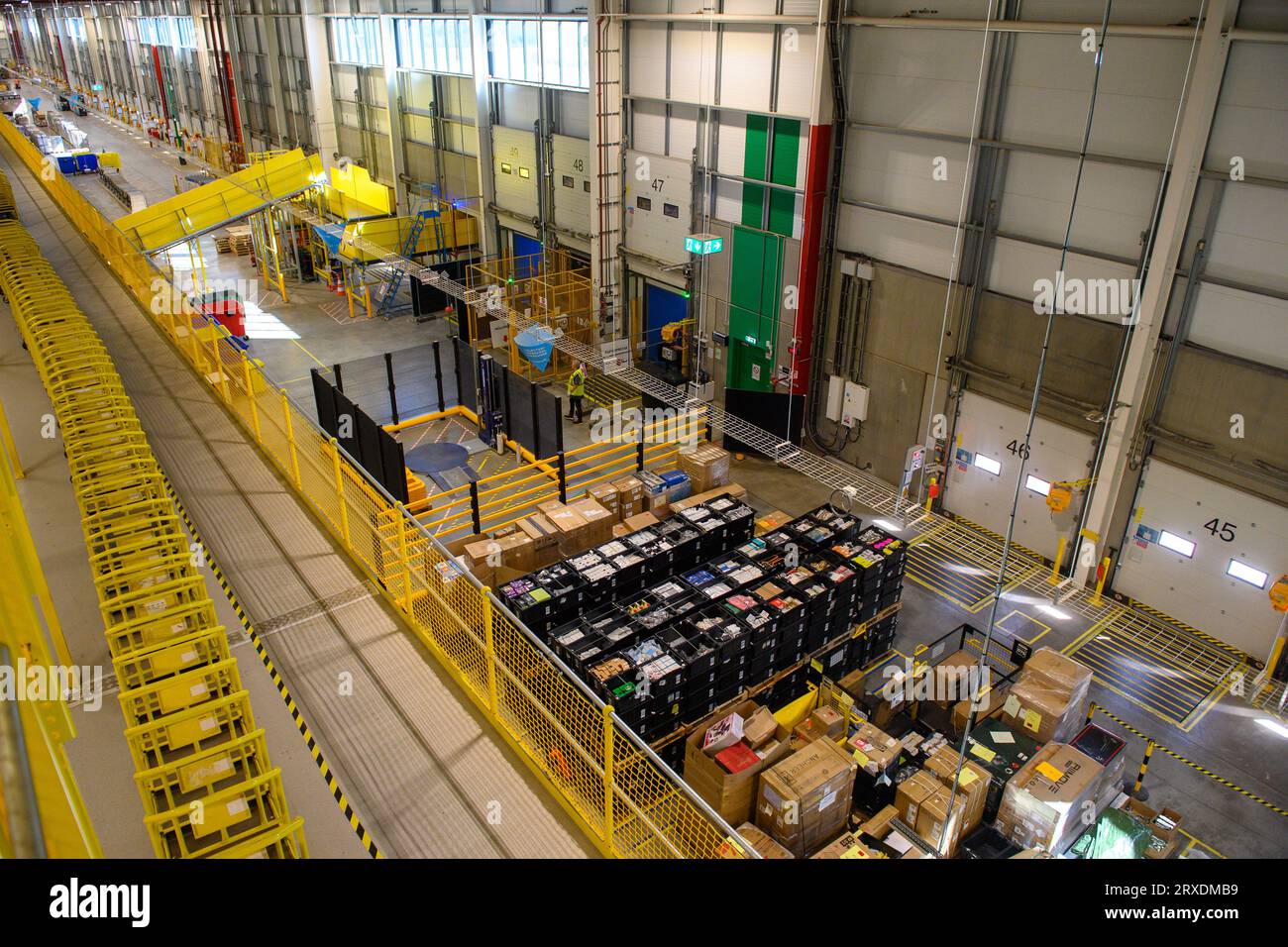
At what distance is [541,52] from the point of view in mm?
19156

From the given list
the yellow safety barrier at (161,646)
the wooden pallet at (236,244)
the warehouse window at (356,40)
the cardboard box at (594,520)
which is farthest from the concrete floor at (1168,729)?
the warehouse window at (356,40)

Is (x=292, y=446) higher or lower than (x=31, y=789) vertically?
lower

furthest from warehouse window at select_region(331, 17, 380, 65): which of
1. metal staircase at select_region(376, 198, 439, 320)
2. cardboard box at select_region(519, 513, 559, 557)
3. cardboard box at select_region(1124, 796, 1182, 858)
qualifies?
cardboard box at select_region(1124, 796, 1182, 858)

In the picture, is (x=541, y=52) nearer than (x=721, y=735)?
No

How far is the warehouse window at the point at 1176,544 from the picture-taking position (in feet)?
36.2

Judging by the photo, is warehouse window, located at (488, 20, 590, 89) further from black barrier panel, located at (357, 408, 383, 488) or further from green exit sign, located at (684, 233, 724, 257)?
black barrier panel, located at (357, 408, 383, 488)

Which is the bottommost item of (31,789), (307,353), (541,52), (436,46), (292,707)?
(307,353)

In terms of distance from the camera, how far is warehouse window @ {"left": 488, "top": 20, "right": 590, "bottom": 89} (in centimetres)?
1816

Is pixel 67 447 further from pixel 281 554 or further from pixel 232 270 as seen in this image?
pixel 232 270

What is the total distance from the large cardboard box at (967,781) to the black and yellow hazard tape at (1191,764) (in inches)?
91.1

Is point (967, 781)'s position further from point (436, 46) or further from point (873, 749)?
point (436, 46)

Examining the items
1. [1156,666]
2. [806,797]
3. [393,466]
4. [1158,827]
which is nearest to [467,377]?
[393,466]

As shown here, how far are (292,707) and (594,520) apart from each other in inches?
244

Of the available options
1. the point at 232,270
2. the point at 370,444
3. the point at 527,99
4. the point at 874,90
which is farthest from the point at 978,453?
the point at 232,270
